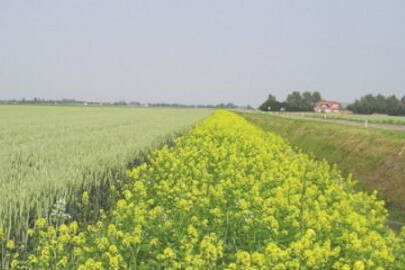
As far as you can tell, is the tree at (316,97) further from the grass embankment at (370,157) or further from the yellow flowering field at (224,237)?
the yellow flowering field at (224,237)

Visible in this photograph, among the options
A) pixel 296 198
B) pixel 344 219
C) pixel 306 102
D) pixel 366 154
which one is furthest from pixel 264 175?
pixel 306 102

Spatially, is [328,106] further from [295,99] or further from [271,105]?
[271,105]

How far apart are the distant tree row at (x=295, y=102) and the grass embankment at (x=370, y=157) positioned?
109m

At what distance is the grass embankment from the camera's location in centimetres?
1587

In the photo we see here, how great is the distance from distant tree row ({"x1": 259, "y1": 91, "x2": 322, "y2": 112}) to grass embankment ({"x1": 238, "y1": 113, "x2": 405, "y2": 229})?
4309 inches

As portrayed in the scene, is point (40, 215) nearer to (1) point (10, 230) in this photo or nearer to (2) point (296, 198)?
(1) point (10, 230)

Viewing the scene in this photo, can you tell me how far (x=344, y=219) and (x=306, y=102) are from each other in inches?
6441

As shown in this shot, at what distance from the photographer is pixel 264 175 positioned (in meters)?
9.98

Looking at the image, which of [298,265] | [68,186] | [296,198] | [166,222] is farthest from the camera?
[68,186]

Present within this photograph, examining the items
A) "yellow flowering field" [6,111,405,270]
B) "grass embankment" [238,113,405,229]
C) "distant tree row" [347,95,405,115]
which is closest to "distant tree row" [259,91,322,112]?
"distant tree row" [347,95,405,115]

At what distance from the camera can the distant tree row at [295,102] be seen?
147 metres

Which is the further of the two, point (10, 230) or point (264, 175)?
point (264, 175)

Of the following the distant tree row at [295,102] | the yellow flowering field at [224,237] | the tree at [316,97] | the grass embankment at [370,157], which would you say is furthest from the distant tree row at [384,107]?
the yellow flowering field at [224,237]

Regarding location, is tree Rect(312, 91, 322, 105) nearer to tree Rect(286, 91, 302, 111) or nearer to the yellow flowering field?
→ tree Rect(286, 91, 302, 111)
